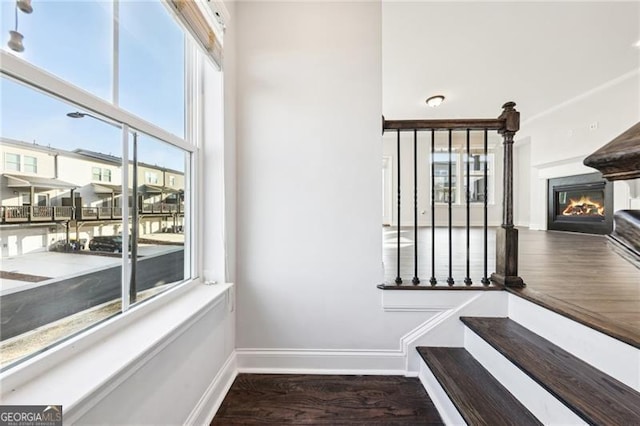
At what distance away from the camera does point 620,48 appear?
311 cm

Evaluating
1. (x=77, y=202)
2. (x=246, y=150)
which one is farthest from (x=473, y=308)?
(x=77, y=202)

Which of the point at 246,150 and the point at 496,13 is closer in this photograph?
the point at 246,150

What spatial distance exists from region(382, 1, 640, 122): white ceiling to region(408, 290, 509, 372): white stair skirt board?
2613 mm

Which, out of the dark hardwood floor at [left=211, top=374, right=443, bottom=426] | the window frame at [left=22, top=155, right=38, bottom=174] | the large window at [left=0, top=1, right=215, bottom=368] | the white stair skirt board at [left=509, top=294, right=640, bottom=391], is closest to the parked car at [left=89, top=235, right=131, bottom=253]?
the large window at [left=0, top=1, right=215, bottom=368]

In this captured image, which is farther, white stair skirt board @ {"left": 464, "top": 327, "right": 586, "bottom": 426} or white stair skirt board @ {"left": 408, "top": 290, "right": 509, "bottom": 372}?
white stair skirt board @ {"left": 408, "top": 290, "right": 509, "bottom": 372}

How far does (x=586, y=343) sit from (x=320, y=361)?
4.38 feet

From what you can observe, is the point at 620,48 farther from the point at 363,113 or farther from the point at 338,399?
the point at 338,399

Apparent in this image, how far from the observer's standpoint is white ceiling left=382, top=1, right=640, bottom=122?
248 cm

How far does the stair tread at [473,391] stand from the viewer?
3.42ft

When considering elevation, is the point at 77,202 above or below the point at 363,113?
below

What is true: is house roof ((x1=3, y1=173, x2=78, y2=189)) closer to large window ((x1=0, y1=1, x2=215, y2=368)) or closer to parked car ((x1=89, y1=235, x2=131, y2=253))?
large window ((x1=0, y1=1, x2=215, y2=368))

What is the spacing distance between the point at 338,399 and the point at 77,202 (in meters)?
1.51

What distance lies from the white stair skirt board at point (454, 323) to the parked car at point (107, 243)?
1.63 meters

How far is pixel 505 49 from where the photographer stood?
10.0 ft
